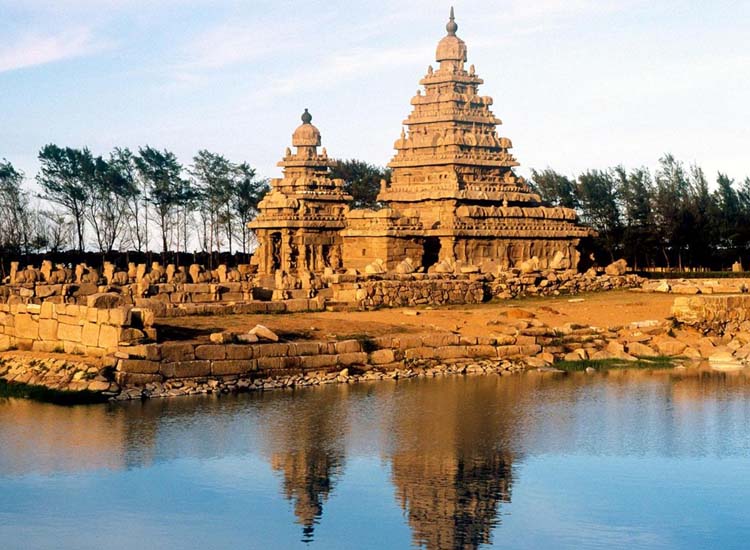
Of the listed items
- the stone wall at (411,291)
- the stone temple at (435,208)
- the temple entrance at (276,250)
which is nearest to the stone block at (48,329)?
the stone wall at (411,291)

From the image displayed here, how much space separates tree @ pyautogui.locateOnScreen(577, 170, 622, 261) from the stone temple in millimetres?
17671

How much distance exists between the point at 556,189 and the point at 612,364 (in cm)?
4743

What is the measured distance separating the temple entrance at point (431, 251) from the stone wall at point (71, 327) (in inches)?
921

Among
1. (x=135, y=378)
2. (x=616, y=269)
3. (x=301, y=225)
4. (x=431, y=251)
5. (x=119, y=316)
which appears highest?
(x=301, y=225)

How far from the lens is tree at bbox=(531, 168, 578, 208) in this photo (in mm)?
75500

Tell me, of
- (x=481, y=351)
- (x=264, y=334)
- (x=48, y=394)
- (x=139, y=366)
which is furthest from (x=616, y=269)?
(x=48, y=394)

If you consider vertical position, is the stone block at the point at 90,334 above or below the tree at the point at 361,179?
below

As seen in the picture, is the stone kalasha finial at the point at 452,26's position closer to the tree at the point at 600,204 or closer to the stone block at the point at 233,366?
the tree at the point at 600,204

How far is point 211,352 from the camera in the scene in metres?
26.1

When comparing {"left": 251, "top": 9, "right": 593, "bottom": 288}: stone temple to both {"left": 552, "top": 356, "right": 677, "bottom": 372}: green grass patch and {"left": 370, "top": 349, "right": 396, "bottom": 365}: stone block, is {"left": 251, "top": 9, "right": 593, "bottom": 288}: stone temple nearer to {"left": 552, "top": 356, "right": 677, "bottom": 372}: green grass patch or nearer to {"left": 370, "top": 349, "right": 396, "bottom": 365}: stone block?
{"left": 552, "top": 356, "right": 677, "bottom": 372}: green grass patch

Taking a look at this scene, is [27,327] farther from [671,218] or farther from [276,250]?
[671,218]

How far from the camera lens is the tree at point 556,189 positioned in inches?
2972

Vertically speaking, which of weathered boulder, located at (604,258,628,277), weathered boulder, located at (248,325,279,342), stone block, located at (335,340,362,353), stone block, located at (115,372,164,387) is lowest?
stone block, located at (115,372,164,387)

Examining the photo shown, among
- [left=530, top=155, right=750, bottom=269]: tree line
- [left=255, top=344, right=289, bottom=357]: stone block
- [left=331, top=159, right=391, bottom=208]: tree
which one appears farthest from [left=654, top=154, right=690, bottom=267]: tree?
[left=255, top=344, right=289, bottom=357]: stone block
